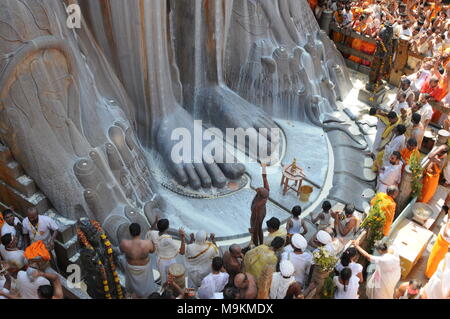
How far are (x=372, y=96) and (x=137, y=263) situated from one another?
6138mm

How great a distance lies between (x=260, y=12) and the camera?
313 inches

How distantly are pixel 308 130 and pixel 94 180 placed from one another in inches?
157

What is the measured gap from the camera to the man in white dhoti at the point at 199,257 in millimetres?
4531

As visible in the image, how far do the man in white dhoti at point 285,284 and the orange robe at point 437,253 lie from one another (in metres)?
2.07

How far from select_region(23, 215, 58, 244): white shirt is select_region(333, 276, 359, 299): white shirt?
9.37ft

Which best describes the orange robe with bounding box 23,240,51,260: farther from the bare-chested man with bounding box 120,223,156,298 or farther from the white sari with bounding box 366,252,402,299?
→ the white sari with bounding box 366,252,402,299

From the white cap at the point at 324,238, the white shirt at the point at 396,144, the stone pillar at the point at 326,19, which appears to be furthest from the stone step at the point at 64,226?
the stone pillar at the point at 326,19

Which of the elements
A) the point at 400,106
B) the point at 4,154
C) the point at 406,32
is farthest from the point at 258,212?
the point at 406,32

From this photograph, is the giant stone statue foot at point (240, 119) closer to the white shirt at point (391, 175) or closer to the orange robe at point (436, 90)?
the white shirt at point (391, 175)

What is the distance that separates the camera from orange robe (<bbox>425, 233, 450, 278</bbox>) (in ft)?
17.4

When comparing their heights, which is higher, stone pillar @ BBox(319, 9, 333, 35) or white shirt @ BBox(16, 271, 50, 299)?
stone pillar @ BBox(319, 9, 333, 35)

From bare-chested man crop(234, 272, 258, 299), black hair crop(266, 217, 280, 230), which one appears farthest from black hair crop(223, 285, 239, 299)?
black hair crop(266, 217, 280, 230)

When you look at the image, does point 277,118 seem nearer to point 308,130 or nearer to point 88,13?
point 308,130

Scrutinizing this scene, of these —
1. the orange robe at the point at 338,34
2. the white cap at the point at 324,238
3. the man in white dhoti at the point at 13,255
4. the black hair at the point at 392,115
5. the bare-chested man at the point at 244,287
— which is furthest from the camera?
the orange robe at the point at 338,34
